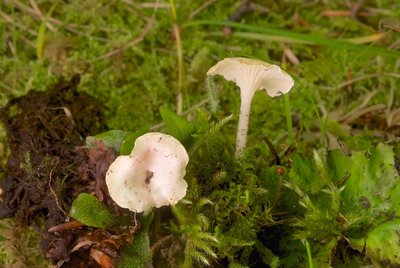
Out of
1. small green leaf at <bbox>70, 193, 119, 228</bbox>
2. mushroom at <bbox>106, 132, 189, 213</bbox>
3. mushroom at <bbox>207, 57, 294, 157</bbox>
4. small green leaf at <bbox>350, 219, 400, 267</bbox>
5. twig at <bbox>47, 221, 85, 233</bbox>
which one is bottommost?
small green leaf at <bbox>350, 219, 400, 267</bbox>

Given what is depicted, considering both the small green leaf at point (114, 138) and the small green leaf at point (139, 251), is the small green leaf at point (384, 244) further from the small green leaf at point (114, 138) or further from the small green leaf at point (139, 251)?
the small green leaf at point (114, 138)

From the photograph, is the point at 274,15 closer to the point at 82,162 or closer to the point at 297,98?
the point at 297,98

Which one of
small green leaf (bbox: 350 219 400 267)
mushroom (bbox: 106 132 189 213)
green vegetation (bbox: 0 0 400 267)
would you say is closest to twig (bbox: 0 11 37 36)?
green vegetation (bbox: 0 0 400 267)

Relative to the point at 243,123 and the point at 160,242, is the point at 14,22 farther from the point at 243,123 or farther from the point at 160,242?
the point at 160,242

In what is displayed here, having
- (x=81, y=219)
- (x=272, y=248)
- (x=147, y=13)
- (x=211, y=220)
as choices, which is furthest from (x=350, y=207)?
(x=147, y=13)

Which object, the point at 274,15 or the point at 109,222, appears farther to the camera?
the point at 274,15

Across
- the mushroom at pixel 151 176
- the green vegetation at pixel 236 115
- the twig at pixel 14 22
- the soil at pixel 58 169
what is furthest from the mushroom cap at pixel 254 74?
the twig at pixel 14 22

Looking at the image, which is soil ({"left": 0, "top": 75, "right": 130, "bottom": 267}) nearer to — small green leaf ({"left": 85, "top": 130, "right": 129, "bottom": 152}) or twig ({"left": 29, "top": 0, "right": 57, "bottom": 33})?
small green leaf ({"left": 85, "top": 130, "right": 129, "bottom": 152})
